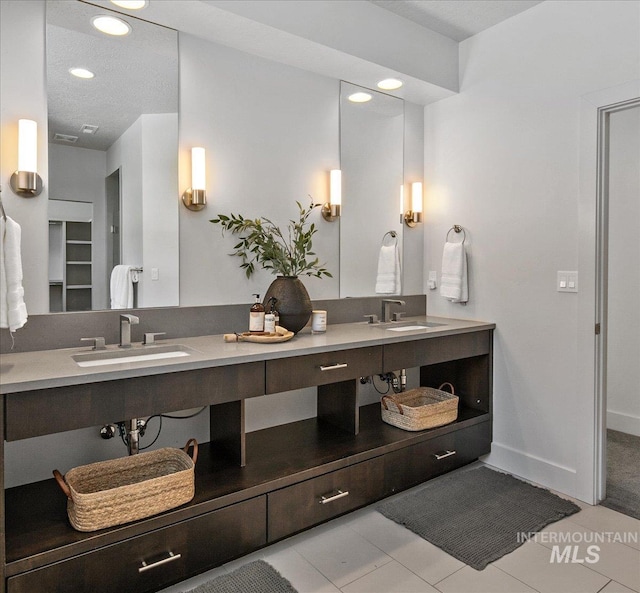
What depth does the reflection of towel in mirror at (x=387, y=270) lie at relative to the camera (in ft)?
10.1

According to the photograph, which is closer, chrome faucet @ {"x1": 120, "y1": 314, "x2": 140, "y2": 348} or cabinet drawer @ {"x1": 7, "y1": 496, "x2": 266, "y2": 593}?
cabinet drawer @ {"x1": 7, "y1": 496, "x2": 266, "y2": 593}

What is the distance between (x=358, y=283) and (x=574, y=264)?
1.19 meters

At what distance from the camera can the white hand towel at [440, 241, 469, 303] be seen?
3008 mm

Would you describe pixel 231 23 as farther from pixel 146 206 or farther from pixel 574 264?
pixel 574 264

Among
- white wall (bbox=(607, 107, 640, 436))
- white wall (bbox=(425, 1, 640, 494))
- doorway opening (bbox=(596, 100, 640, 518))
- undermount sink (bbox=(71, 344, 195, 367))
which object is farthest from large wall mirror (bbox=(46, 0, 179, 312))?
white wall (bbox=(607, 107, 640, 436))

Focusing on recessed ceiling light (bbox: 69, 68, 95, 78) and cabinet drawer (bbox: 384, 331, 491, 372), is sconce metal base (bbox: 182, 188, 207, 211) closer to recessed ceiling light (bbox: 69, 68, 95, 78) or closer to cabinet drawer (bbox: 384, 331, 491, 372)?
recessed ceiling light (bbox: 69, 68, 95, 78)

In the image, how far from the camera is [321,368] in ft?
6.94

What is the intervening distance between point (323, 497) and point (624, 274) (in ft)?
9.09

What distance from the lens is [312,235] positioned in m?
2.81

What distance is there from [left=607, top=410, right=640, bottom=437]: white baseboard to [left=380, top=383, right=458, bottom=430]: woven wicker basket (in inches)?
62.1

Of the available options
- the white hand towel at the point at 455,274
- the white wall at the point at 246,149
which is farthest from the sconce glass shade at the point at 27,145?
the white hand towel at the point at 455,274

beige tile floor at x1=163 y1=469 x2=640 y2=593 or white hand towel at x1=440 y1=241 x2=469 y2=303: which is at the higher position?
white hand towel at x1=440 y1=241 x2=469 y2=303

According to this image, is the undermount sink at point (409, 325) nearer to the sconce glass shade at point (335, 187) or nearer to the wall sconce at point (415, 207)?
the wall sconce at point (415, 207)

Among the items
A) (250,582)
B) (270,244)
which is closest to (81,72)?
(270,244)
